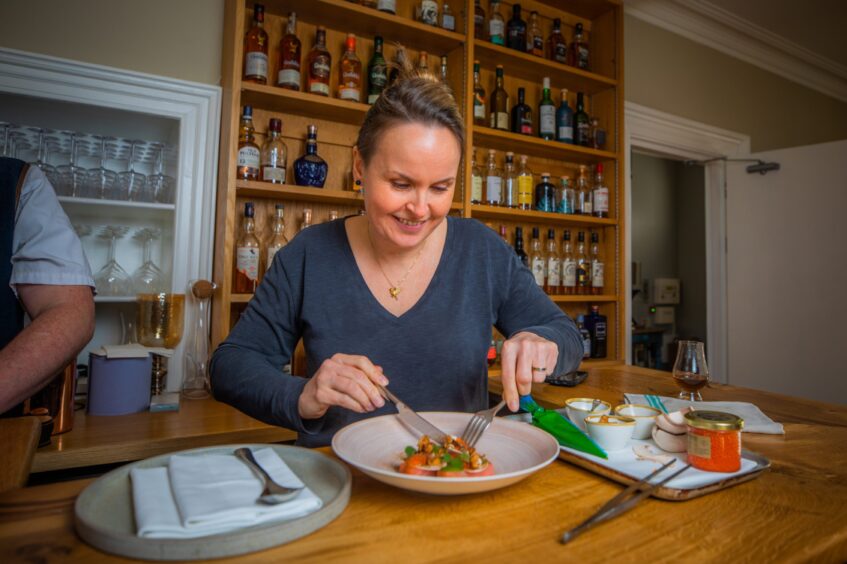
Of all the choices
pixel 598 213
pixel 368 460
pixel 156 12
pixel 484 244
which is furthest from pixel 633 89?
pixel 368 460

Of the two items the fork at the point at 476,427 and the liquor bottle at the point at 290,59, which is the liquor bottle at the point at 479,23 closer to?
the liquor bottle at the point at 290,59

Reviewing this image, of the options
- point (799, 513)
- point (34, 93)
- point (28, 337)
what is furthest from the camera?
point (34, 93)

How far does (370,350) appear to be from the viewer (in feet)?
3.69

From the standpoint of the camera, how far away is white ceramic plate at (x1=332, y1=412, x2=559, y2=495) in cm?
68

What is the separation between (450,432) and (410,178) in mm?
464

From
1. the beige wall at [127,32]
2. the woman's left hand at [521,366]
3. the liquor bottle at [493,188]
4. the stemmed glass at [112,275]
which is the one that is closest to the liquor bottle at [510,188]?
the liquor bottle at [493,188]

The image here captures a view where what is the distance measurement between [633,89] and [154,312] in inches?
105

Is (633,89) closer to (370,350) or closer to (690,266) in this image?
(370,350)

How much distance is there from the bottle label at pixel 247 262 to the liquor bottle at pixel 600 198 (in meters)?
1.72

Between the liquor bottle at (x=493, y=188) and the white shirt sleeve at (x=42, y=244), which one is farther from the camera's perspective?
the liquor bottle at (x=493, y=188)

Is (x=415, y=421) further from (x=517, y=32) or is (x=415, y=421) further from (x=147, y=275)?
(x=517, y=32)

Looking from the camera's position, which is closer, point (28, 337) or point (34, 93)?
point (28, 337)

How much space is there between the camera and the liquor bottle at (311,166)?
196cm

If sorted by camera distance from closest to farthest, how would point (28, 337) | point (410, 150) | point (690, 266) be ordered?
point (410, 150), point (28, 337), point (690, 266)
